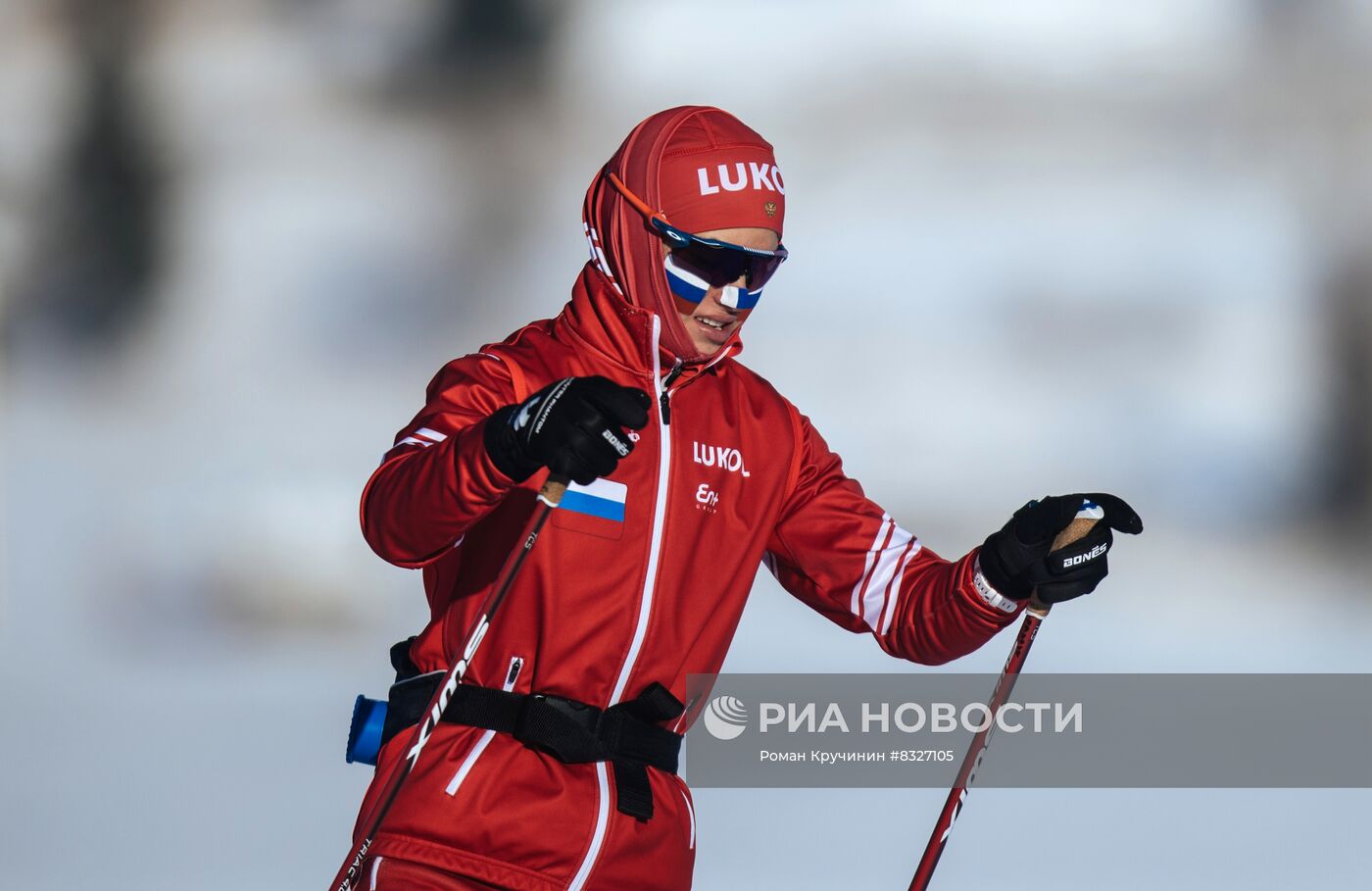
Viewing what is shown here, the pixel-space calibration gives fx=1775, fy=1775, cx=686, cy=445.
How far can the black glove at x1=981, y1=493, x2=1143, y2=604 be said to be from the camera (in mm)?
2129

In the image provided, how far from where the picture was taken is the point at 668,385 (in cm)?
220

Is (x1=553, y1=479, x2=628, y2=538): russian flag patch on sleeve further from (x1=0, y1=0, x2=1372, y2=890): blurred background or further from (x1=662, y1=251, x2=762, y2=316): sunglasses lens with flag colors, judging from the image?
(x1=0, y1=0, x2=1372, y2=890): blurred background

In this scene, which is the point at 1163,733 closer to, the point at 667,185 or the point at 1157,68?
the point at 1157,68

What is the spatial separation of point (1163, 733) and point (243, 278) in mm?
2607

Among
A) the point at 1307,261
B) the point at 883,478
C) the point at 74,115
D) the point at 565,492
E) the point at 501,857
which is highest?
the point at 1307,261

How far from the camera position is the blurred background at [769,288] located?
173 inches

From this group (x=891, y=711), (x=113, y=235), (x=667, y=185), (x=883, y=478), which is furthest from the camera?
(x=113, y=235)

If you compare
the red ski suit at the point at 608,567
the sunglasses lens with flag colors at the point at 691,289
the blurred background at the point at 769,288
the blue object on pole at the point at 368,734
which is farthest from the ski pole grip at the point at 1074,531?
the blurred background at the point at 769,288

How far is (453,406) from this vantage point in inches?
81.5

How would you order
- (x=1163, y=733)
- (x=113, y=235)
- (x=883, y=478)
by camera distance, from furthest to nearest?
(x=113, y=235) < (x=883, y=478) < (x=1163, y=733)

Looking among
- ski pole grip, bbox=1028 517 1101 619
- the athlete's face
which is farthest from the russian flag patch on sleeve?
ski pole grip, bbox=1028 517 1101 619

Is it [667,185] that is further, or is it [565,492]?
[667,185]

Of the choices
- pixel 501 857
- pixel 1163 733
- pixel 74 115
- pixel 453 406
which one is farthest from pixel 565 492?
pixel 74 115

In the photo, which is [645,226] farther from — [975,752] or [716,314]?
[975,752]
